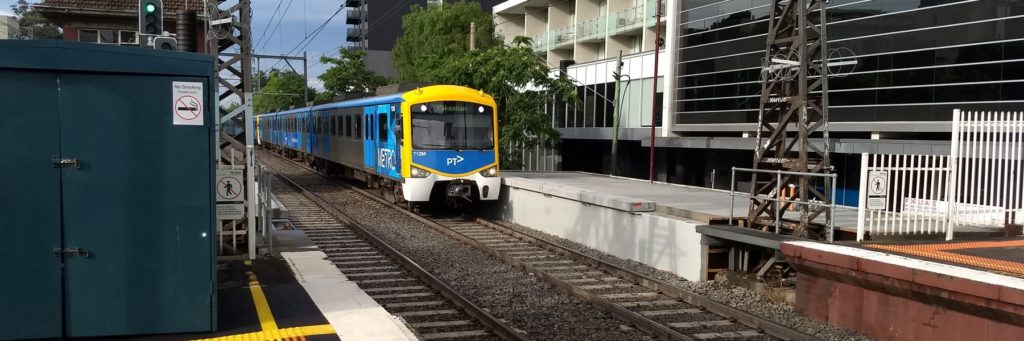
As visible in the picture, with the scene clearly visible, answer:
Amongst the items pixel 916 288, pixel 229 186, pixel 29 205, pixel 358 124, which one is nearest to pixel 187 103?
pixel 29 205

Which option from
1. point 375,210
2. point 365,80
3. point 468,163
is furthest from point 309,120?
point 365,80

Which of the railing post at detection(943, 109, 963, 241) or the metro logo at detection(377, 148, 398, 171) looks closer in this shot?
the railing post at detection(943, 109, 963, 241)

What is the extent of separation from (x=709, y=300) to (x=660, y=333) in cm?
140

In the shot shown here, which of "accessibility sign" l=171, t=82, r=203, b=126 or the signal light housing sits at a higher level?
the signal light housing

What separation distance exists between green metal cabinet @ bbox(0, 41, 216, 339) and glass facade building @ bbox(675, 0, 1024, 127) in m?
18.3

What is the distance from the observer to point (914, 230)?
9289 millimetres

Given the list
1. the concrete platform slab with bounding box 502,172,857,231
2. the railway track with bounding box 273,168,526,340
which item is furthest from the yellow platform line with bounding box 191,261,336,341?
the concrete platform slab with bounding box 502,172,857,231

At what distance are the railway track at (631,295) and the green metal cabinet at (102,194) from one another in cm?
432

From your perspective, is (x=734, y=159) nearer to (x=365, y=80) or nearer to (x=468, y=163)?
(x=468, y=163)

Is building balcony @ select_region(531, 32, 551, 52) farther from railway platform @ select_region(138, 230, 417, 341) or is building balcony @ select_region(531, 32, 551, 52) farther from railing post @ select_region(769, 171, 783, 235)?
railway platform @ select_region(138, 230, 417, 341)

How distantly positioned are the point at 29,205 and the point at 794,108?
8.56 metres

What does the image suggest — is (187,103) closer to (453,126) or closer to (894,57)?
(453,126)

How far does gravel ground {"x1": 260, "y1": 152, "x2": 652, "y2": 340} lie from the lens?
7.40 m

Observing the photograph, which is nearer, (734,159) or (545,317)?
(545,317)
